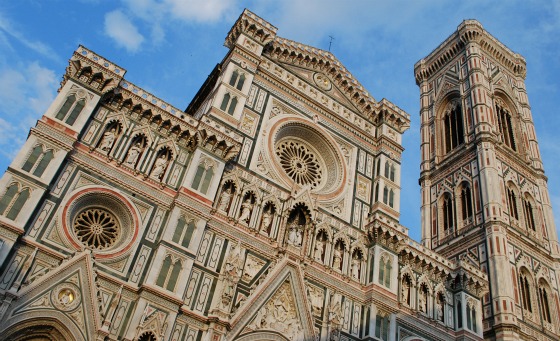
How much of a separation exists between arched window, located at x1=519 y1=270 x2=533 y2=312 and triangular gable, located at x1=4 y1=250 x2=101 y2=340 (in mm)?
20299

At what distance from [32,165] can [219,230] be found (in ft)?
19.0

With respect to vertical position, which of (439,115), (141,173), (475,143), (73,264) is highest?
(439,115)

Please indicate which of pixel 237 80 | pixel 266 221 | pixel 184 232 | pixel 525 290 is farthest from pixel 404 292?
pixel 237 80

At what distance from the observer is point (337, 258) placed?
1950cm

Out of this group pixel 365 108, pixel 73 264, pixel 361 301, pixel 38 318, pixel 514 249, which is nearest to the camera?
pixel 38 318

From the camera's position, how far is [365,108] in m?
25.1

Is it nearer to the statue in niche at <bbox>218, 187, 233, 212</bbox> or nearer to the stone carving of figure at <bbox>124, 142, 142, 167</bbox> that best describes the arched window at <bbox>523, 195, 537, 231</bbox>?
the statue in niche at <bbox>218, 187, 233, 212</bbox>

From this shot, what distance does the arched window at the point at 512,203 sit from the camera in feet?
95.6

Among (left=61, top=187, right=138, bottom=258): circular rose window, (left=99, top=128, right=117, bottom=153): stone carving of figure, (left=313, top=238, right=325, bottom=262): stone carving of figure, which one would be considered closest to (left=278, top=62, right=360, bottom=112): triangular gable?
(left=313, top=238, right=325, bottom=262): stone carving of figure

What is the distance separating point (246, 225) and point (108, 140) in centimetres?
517

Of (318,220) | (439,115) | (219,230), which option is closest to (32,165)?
(219,230)

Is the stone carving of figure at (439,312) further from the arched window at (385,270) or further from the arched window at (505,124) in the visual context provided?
the arched window at (505,124)

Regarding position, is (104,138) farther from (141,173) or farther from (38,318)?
(38,318)

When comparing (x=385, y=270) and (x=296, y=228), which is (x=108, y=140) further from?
(x=385, y=270)
